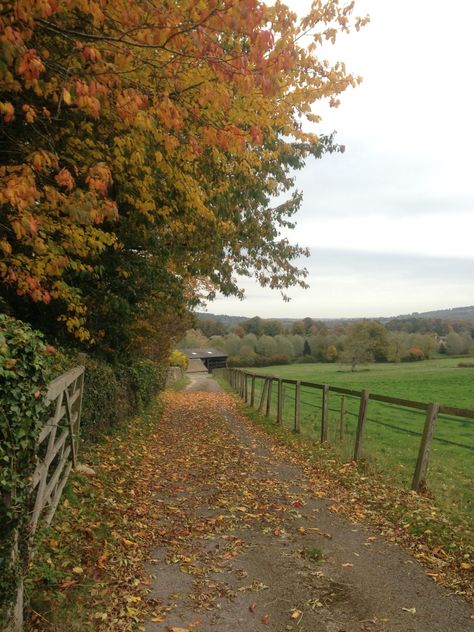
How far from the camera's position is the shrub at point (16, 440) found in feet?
9.98

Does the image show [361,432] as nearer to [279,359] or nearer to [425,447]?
[425,447]

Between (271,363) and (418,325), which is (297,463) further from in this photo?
(418,325)

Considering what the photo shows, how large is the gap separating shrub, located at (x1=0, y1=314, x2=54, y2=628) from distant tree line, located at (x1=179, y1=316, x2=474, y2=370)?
7854cm

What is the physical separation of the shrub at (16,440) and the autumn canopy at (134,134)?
166cm

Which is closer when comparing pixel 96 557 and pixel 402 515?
pixel 96 557

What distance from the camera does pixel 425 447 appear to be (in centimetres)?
698

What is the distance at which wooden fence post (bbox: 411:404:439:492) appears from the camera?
691cm

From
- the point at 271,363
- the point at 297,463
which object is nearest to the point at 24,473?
the point at 297,463

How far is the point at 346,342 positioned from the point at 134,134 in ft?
258

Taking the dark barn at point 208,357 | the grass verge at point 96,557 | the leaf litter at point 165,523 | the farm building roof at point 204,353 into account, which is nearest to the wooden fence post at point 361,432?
the leaf litter at point 165,523

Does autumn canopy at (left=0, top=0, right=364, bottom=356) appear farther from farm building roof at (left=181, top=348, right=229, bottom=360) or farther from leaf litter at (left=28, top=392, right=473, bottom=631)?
farm building roof at (left=181, top=348, right=229, bottom=360)

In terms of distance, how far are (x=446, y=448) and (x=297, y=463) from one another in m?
8.48

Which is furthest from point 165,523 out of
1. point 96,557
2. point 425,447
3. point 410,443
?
point 410,443

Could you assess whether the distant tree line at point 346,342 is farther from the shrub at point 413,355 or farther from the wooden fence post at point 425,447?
the wooden fence post at point 425,447
